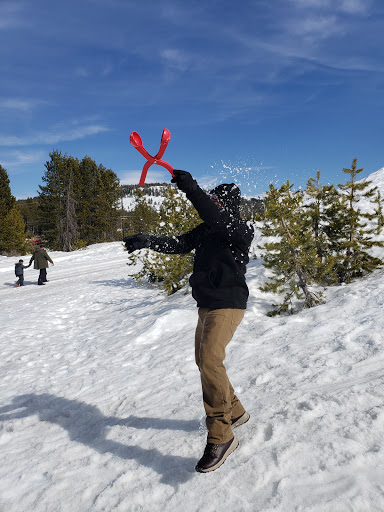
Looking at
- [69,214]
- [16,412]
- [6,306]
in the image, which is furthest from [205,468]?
[69,214]

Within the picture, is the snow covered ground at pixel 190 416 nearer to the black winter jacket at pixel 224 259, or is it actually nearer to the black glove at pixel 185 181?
the black winter jacket at pixel 224 259

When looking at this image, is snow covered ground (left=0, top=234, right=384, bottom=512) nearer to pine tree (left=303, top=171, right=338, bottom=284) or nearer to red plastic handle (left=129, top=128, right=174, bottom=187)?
pine tree (left=303, top=171, right=338, bottom=284)

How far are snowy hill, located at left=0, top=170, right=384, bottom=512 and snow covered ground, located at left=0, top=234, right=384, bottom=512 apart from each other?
12mm

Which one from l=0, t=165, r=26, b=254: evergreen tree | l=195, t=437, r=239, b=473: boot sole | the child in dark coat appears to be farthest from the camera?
l=0, t=165, r=26, b=254: evergreen tree

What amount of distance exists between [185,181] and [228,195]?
0.61 meters

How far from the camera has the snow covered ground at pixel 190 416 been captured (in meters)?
2.38

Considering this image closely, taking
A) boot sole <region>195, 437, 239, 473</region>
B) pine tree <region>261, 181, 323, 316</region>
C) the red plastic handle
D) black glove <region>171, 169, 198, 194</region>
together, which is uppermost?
the red plastic handle

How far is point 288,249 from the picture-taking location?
6.55 m

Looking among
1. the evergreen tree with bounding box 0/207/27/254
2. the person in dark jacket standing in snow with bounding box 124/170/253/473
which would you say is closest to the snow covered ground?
the person in dark jacket standing in snow with bounding box 124/170/253/473

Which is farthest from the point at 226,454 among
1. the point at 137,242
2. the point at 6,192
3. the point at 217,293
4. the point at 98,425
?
the point at 6,192

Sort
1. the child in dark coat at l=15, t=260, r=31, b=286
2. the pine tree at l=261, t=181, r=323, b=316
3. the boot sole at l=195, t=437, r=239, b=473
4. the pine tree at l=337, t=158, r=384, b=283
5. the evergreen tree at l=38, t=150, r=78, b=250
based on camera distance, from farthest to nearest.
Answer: the evergreen tree at l=38, t=150, r=78, b=250
the child in dark coat at l=15, t=260, r=31, b=286
the pine tree at l=337, t=158, r=384, b=283
the pine tree at l=261, t=181, r=323, b=316
the boot sole at l=195, t=437, r=239, b=473

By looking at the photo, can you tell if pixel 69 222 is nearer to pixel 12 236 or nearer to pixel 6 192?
pixel 6 192

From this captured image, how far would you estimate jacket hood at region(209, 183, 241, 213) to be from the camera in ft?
9.61

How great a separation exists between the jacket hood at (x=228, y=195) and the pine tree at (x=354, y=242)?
5.08 metres
